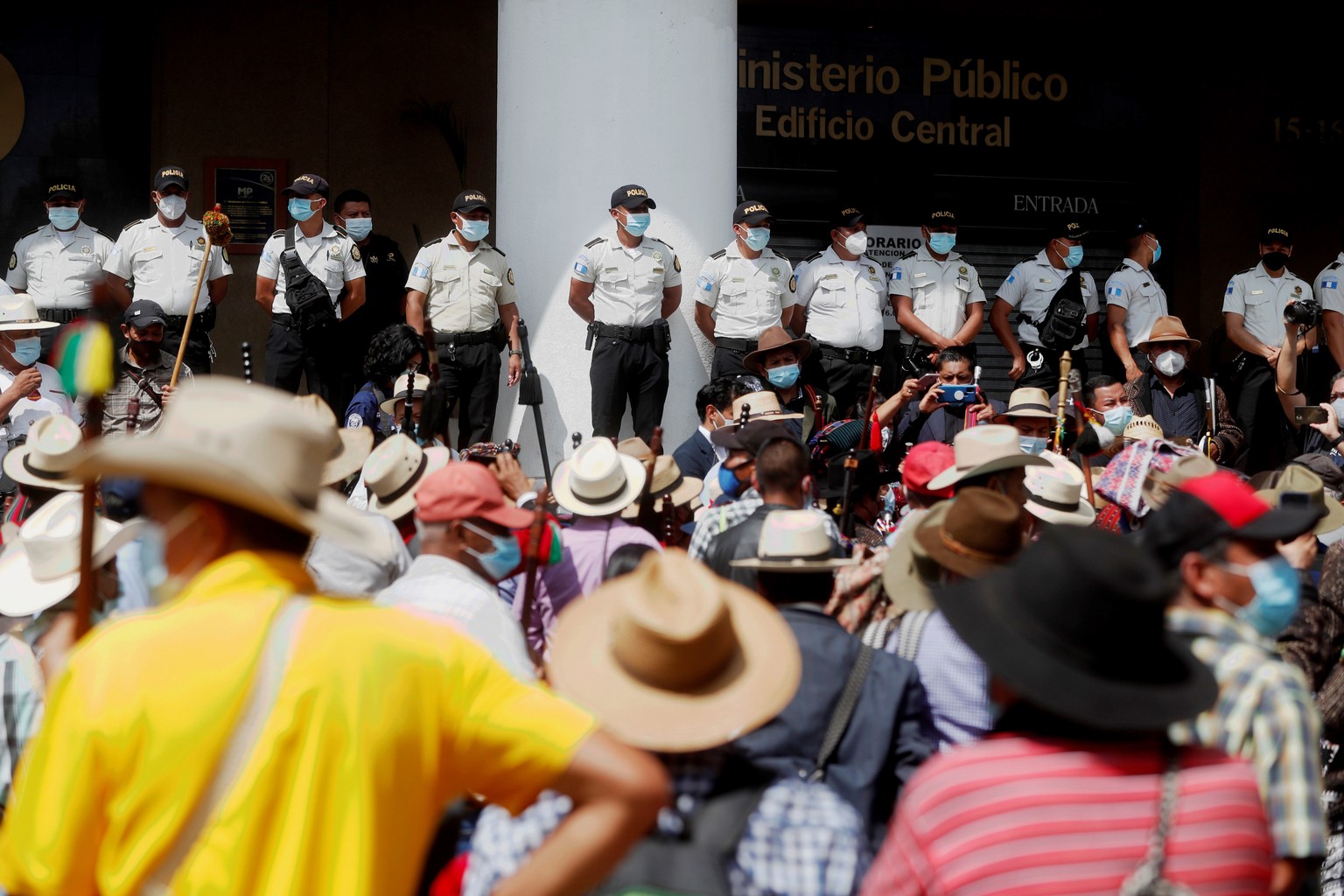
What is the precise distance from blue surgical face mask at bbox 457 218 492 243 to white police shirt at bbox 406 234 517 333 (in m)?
0.07

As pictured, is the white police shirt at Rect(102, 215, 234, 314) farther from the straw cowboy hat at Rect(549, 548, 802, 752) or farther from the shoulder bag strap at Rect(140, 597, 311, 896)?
the shoulder bag strap at Rect(140, 597, 311, 896)

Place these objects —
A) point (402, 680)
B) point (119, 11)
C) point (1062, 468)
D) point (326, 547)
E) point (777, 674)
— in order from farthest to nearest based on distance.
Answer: point (119, 11), point (1062, 468), point (326, 547), point (777, 674), point (402, 680)

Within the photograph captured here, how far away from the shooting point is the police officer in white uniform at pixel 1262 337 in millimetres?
10953

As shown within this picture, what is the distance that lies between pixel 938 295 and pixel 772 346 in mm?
2417

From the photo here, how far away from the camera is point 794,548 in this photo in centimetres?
370

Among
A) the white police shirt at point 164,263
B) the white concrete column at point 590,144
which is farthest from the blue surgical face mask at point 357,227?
the white concrete column at point 590,144

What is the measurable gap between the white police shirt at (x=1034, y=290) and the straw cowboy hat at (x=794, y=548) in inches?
305

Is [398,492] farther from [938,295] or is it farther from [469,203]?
[938,295]

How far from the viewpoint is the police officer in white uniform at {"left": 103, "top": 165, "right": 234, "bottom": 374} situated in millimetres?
9812

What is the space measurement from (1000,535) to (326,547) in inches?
77.3

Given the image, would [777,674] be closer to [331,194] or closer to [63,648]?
[63,648]

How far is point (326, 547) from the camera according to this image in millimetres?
4488

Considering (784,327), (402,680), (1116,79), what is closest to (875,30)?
(1116,79)

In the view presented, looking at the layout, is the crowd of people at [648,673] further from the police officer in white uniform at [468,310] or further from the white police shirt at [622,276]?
the police officer in white uniform at [468,310]
